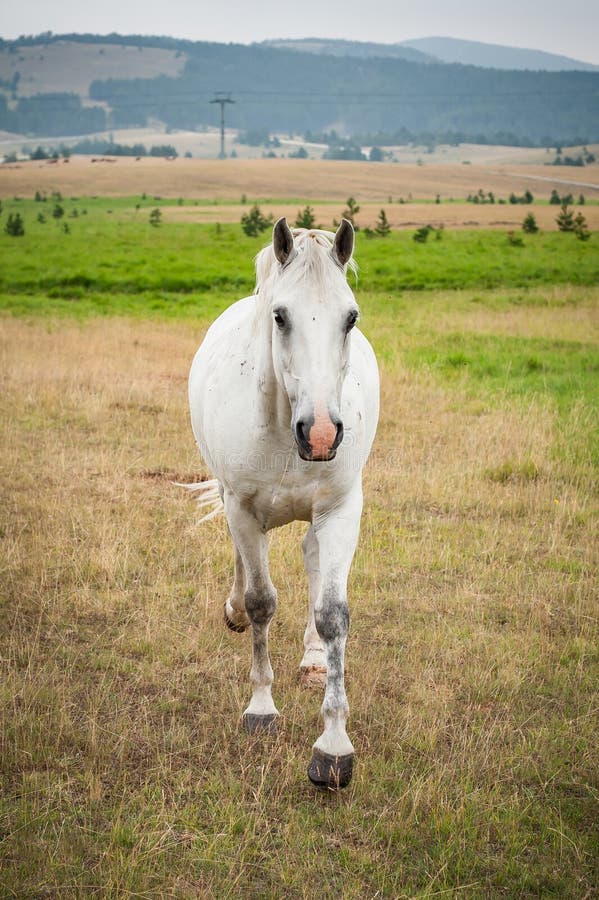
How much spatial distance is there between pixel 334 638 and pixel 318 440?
110cm

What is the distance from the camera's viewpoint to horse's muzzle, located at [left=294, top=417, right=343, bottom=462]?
10.0 feet

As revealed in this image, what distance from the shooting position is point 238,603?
5055mm

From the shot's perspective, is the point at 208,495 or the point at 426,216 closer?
the point at 208,495

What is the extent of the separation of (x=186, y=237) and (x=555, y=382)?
23390 millimetres

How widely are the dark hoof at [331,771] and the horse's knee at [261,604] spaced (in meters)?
0.82

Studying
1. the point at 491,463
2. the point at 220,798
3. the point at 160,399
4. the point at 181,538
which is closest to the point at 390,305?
the point at 160,399

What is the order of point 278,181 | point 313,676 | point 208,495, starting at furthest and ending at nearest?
1. point 278,181
2. point 208,495
3. point 313,676

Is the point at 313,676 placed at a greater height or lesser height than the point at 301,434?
lesser

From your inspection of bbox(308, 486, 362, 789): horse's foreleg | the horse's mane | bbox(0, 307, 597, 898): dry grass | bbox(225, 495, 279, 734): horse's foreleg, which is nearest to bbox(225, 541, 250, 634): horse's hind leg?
bbox(0, 307, 597, 898): dry grass

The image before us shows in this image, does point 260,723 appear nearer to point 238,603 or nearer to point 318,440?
point 238,603

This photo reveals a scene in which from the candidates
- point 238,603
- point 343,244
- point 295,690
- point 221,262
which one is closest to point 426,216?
point 221,262

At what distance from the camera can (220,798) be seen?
3.47 metres

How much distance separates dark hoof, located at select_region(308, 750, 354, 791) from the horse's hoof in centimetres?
91

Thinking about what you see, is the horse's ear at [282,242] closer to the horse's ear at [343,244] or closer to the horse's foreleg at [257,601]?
the horse's ear at [343,244]
